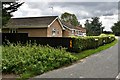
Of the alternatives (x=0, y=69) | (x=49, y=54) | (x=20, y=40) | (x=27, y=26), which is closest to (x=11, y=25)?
(x=27, y=26)

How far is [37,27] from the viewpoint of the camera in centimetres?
3409

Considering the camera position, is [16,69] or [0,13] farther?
[0,13]

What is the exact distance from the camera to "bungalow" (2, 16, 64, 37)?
→ 112 feet

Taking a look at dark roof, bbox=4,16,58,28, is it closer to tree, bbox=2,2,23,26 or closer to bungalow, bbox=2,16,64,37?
bungalow, bbox=2,16,64,37

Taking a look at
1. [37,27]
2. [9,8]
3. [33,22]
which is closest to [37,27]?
[37,27]

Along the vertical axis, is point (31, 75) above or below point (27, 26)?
below

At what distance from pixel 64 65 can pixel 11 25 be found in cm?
2496

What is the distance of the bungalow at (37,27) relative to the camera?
34.1 m

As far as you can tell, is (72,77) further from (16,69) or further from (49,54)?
(49,54)

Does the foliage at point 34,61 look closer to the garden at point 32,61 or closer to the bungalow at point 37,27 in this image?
the garden at point 32,61

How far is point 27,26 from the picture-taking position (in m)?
34.8

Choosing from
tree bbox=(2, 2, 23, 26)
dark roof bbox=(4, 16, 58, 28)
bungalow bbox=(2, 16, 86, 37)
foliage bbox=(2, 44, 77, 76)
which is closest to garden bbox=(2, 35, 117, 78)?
foliage bbox=(2, 44, 77, 76)

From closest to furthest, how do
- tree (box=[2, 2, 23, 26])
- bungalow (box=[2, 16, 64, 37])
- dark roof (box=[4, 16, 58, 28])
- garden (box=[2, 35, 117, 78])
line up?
garden (box=[2, 35, 117, 78]), tree (box=[2, 2, 23, 26]), bungalow (box=[2, 16, 64, 37]), dark roof (box=[4, 16, 58, 28])

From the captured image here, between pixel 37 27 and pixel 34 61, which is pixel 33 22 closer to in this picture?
pixel 37 27
